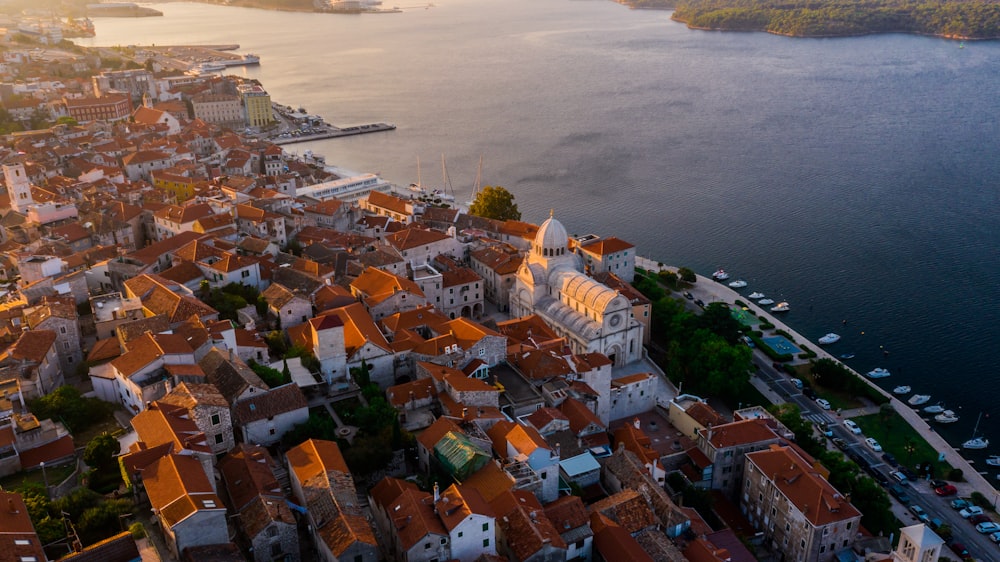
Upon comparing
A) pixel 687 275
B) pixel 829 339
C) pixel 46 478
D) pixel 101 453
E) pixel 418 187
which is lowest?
pixel 829 339

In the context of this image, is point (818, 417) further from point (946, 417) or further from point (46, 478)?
point (46, 478)

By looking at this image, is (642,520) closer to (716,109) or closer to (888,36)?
(716,109)

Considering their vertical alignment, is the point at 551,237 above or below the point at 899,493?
above

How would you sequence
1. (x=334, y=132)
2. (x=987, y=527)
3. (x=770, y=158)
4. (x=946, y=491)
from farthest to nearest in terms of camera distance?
(x=334, y=132) → (x=770, y=158) → (x=946, y=491) → (x=987, y=527)

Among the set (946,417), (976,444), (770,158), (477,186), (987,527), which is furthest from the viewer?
(770,158)

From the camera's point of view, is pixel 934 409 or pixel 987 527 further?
pixel 934 409

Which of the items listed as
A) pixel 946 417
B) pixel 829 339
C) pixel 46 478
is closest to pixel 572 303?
pixel 829 339

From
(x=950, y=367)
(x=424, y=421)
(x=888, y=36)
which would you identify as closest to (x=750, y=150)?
(x=950, y=367)

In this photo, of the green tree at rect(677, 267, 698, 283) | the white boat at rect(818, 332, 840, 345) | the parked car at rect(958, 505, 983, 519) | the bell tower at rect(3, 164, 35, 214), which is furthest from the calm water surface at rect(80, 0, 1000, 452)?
the bell tower at rect(3, 164, 35, 214)
